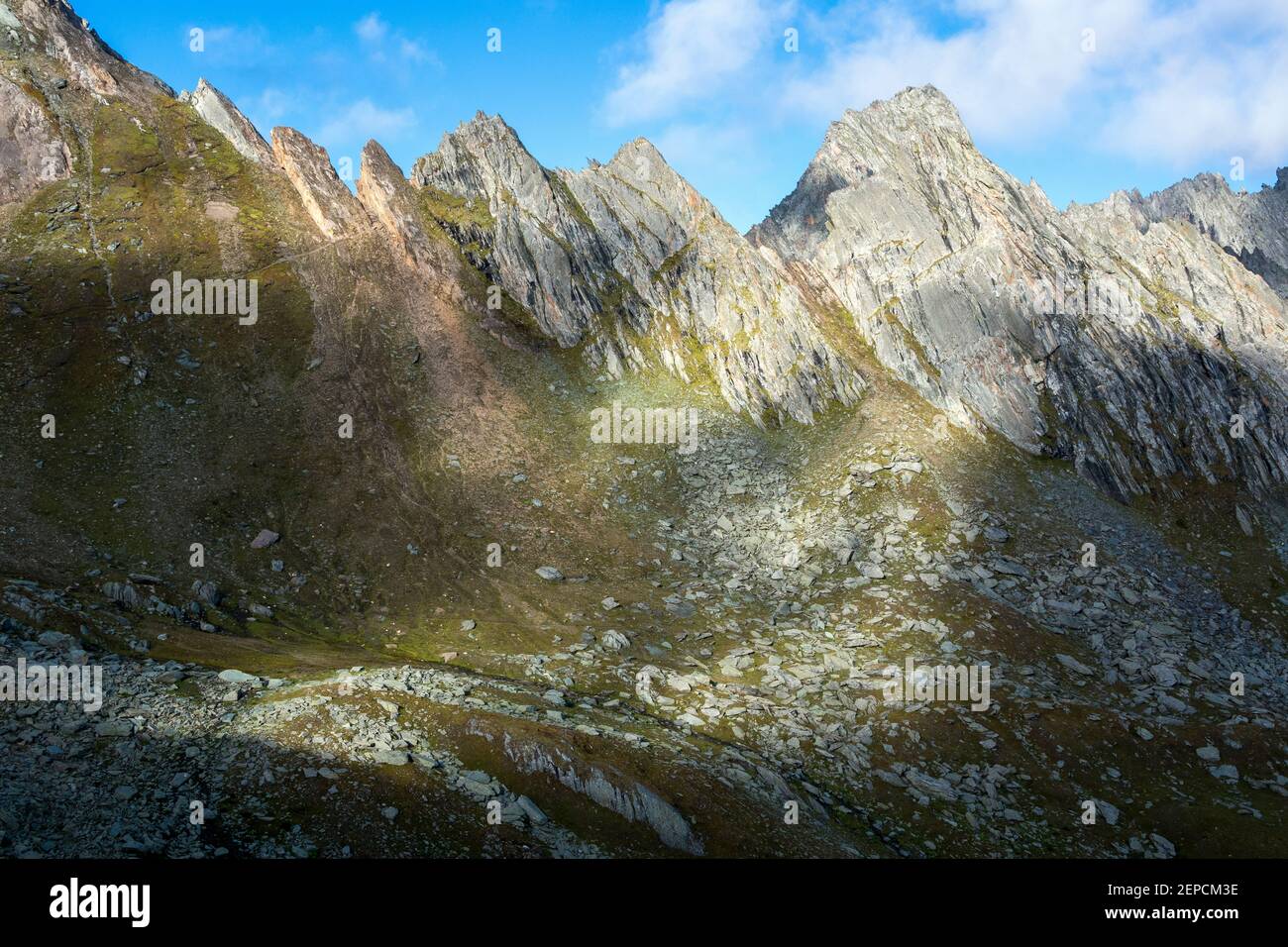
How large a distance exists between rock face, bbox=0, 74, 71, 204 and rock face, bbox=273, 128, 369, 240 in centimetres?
1737

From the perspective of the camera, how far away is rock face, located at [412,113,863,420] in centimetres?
6178

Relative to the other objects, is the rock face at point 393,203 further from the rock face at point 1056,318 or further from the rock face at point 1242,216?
the rock face at point 1242,216

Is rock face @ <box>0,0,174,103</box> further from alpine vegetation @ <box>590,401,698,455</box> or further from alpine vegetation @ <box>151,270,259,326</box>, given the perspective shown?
alpine vegetation @ <box>590,401,698,455</box>

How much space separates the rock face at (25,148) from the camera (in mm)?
58344

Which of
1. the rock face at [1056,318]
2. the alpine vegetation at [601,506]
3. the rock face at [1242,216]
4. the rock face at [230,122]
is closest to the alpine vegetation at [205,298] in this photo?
the alpine vegetation at [601,506]

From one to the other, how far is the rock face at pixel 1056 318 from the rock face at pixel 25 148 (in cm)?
6721

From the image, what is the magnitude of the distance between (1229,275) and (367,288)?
8098cm

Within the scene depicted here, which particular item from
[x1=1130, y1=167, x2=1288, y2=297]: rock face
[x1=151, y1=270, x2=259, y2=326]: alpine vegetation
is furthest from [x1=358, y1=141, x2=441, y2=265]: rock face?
[x1=1130, y1=167, x2=1288, y2=297]: rock face

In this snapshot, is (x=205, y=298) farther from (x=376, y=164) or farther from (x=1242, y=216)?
(x=1242, y=216)

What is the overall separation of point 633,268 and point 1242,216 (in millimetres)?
142152

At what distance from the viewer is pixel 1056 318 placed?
60.7 m

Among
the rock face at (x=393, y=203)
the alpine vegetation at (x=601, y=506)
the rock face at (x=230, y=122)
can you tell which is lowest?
the alpine vegetation at (x=601, y=506)

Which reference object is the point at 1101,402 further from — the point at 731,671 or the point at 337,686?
the point at 337,686
